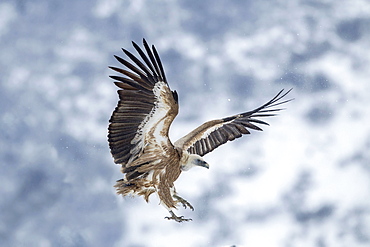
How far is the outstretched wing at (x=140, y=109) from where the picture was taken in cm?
1283

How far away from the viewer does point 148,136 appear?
1367 cm

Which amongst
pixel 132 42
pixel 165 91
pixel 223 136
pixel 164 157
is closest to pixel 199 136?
pixel 223 136

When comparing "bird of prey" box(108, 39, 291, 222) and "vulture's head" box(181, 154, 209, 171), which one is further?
"vulture's head" box(181, 154, 209, 171)

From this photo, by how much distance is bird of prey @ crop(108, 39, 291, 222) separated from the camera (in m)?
12.9

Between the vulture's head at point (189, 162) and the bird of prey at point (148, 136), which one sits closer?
the bird of prey at point (148, 136)

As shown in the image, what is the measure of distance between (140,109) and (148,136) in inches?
31.2

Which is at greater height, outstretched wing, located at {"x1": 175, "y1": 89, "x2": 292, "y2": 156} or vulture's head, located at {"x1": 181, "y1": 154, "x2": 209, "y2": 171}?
outstretched wing, located at {"x1": 175, "y1": 89, "x2": 292, "y2": 156}

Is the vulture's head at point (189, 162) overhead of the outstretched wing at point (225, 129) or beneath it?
beneath

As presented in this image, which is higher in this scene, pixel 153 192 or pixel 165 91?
pixel 165 91

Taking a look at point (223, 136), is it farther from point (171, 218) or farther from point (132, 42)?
point (132, 42)

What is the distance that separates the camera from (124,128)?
13.4 meters

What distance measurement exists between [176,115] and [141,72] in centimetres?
133

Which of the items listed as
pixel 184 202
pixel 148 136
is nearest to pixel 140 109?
pixel 148 136

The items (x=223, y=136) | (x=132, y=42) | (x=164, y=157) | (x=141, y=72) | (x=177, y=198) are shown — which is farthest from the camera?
(x=223, y=136)
